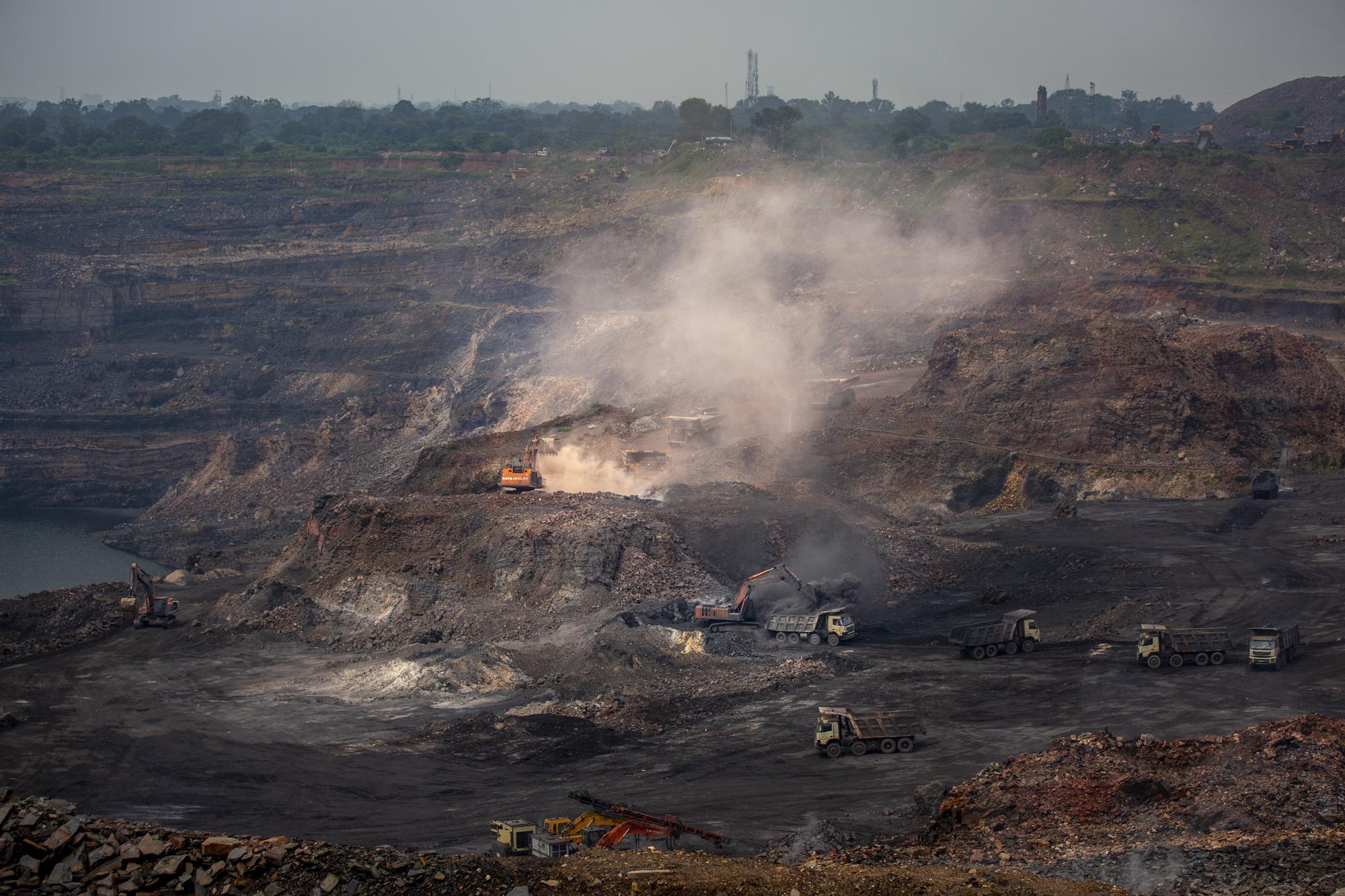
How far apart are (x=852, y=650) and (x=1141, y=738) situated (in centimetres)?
1241

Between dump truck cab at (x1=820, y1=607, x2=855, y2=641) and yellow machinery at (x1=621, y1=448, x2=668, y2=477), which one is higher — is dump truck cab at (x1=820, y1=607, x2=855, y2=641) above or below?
below


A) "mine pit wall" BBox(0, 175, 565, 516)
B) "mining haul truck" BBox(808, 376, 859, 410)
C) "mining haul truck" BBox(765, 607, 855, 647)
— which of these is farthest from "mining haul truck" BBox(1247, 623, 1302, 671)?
"mine pit wall" BBox(0, 175, 565, 516)

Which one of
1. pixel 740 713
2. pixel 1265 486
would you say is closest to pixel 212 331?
pixel 1265 486

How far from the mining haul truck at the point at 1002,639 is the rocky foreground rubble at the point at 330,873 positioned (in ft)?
55.0

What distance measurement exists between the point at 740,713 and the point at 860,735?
4.28 metres

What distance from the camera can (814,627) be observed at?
3428 centimetres

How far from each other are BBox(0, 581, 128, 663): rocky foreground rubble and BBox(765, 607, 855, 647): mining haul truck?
75.0 feet

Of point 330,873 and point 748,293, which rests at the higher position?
point 748,293

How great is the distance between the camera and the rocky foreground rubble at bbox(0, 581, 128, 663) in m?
39.8

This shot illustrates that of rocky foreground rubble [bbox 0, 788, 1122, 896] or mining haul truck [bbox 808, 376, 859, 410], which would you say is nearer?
rocky foreground rubble [bbox 0, 788, 1122, 896]

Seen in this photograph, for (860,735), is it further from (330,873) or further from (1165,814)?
(330,873)

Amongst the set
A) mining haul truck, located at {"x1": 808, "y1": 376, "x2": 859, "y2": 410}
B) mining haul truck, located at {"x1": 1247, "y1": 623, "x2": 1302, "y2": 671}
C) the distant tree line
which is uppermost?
the distant tree line

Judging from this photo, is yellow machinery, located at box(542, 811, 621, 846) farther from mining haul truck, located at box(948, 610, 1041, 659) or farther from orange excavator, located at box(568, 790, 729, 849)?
mining haul truck, located at box(948, 610, 1041, 659)

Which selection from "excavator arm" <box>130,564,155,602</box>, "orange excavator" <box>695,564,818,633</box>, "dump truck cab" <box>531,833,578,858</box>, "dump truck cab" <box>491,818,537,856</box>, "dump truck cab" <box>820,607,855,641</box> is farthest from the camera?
"excavator arm" <box>130,564,155,602</box>
